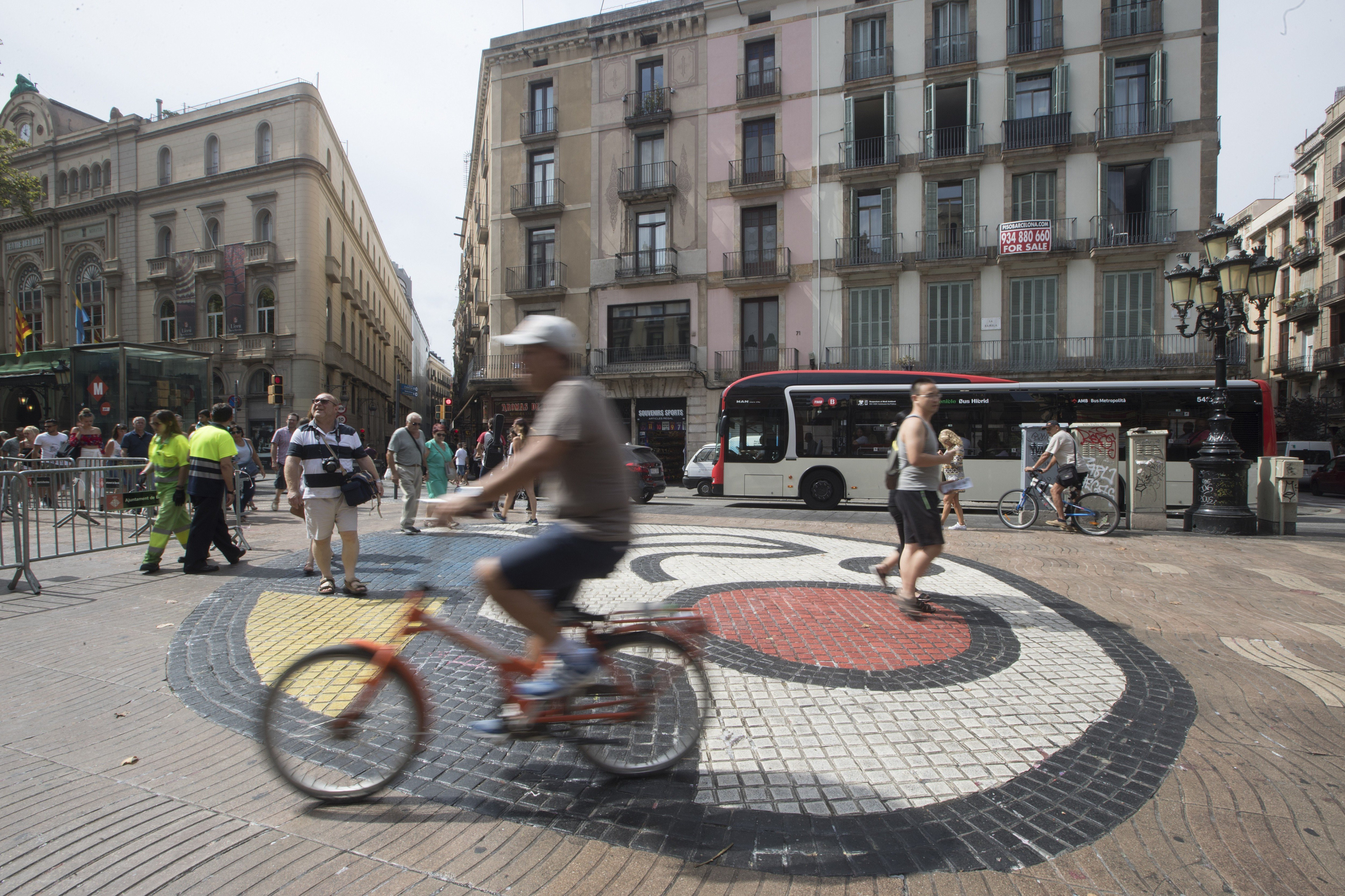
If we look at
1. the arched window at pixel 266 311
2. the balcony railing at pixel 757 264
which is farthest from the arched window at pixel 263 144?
the balcony railing at pixel 757 264

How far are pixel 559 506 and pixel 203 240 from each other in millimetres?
40387

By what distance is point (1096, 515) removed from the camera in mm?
10633

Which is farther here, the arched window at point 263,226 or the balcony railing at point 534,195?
the arched window at point 263,226

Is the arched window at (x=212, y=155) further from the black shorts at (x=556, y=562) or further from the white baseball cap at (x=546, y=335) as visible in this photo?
the black shorts at (x=556, y=562)

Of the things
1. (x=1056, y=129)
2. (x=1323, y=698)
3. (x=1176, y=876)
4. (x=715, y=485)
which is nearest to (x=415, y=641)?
(x=1176, y=876)

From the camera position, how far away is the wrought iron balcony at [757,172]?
25.6 meters

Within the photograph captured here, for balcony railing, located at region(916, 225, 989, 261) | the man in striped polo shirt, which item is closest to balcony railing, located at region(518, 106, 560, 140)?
balcony railing, located at region(916, 225, 989, 261)

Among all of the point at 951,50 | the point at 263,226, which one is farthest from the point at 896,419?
the point at 263,226

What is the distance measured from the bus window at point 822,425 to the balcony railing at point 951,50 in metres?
16.4

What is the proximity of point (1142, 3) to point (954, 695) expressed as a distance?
93.5 feet

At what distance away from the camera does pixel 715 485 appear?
16438 mm

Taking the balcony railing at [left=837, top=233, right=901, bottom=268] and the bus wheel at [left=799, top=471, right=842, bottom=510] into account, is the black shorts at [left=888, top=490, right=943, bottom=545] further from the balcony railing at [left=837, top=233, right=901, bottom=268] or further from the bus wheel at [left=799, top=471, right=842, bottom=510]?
the balcony railing at [left=837, top=233, right=901, bottom=268]

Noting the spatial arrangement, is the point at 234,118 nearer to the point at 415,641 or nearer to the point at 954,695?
the point at 415,641

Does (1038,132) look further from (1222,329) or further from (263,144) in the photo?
(263,144)
